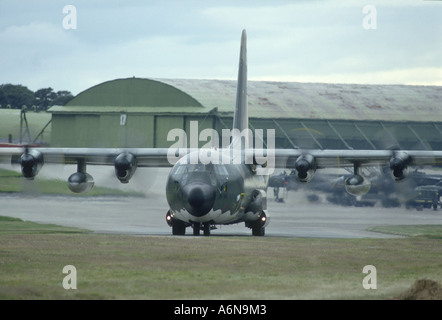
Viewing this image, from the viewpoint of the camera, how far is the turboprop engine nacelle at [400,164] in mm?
34375

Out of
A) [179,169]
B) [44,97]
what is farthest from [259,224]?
[44,97]

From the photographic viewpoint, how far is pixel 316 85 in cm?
8856

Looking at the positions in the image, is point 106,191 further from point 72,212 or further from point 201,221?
point 201,221

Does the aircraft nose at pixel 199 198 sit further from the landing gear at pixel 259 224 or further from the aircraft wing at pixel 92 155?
A: the aircraft wing at pixel 92 155

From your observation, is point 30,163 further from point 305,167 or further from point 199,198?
point 305,167

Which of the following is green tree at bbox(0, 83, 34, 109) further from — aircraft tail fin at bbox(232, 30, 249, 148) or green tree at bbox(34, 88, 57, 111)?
aircraft tail fin at bbox(232, 30, 249, 148)

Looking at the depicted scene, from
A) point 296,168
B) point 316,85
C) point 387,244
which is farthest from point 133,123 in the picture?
point 387,244

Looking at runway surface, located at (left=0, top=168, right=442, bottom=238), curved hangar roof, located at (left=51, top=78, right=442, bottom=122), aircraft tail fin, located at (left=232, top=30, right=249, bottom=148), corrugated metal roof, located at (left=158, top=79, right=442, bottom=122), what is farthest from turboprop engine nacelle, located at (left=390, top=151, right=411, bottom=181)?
corrugated metal roof, located at (left=158, top=79, right=442, bottom=122)

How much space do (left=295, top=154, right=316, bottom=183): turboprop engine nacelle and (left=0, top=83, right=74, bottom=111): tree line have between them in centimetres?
8654

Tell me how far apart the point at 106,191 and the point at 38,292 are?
1456 inches

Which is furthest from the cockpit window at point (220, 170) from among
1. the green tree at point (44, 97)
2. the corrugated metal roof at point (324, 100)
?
the green tree at point (44, 97)

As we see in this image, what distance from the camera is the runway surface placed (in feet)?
123

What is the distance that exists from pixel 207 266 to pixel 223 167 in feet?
34.0

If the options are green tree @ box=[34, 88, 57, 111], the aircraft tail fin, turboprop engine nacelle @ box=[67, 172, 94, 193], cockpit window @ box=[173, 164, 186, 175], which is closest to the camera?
cockpit window @ box=[173, 164, 186, 175]
